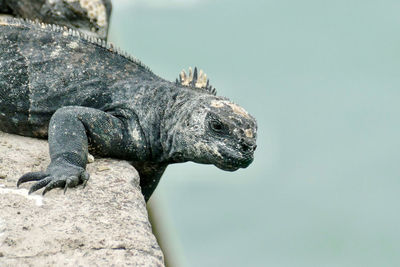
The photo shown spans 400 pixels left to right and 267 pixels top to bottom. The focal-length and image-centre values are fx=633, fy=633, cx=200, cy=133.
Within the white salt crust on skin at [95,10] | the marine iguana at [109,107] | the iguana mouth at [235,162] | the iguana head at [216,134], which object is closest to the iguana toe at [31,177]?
the marine iguana at [109,107]

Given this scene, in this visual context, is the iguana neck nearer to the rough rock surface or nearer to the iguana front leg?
the iguana front leg

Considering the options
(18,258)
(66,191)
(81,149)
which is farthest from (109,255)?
(81,149)

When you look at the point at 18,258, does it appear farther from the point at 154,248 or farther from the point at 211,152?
the point at 211,152

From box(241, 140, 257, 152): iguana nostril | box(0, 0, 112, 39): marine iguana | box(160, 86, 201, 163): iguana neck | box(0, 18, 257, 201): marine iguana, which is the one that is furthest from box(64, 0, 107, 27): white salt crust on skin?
box(241, 140, 257, 152): iguana nostril

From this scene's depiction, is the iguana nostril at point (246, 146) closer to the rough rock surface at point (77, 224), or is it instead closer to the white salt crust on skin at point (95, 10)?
the rough rock surface at point (77, 224)

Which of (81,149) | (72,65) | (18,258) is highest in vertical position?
(72,65)

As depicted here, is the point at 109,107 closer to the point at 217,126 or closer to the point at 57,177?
the point at 217,126

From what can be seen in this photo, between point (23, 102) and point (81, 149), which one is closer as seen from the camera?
point (81, 149)

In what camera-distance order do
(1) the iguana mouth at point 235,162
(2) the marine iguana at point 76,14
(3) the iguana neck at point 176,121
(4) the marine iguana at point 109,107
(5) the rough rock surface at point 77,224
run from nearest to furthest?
(5) the rough rock surface at point 77,224 → (1) the iguana mouth at point 235,162 → (4) the marine iguana at point 109,107 → (3) the iguana neck at point 176,121 → (2) the marine iguana at point 76,14
